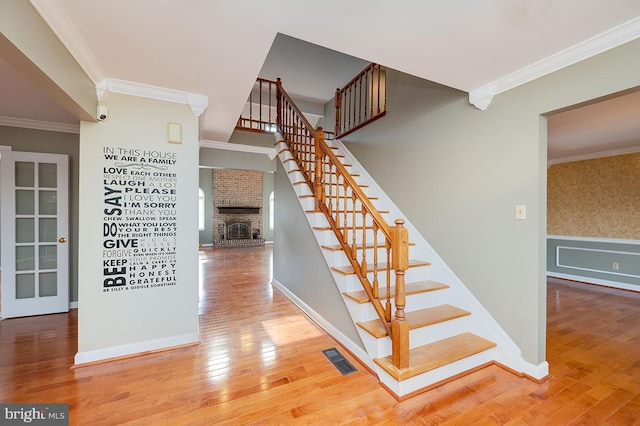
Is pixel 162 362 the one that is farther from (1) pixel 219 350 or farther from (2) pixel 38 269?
(2) pixel 38 269

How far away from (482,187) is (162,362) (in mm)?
3089

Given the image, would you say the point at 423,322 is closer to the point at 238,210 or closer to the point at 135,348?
the point at 135,348

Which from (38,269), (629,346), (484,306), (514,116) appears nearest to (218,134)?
(38,269)

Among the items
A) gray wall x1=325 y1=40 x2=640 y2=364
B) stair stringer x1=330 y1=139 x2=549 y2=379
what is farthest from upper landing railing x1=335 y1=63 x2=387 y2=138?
stair stringer x1=330 y1=139 x2=549 y2=379

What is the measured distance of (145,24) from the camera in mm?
1586

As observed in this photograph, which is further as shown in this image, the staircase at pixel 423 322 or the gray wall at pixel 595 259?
the gray wall at pixel 595 259

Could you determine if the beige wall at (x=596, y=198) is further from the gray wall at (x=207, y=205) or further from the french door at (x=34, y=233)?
the gray wall at (x=207, y=205)

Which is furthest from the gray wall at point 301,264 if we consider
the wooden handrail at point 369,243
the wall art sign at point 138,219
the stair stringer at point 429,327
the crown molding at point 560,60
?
the crown molding at point 560,60

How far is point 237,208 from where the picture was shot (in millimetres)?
10305

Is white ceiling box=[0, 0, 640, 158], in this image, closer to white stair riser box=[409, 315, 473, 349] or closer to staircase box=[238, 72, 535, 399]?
staircase box=[238, 72, 535, 399]

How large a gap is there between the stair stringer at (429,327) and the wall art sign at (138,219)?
57.4 inches

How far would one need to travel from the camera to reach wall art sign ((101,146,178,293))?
2297 millimetres

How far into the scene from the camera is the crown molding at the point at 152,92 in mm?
2234

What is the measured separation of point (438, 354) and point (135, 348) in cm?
252
